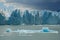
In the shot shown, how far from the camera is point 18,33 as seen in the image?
3639 mm

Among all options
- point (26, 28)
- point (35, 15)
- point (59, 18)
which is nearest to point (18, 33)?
point (26, 28)

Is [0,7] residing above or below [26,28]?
above

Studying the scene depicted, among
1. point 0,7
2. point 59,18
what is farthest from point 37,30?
point 0,7

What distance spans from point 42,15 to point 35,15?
10 centimetres

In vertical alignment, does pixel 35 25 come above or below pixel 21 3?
below

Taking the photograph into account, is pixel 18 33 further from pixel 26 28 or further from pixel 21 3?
pixel 21 3

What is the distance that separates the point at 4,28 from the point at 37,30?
1.58ft

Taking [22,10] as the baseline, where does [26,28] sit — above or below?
below

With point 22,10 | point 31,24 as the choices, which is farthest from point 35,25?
point 22,10

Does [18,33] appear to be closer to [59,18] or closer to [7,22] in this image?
[7,22]

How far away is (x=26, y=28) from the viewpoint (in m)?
3.62

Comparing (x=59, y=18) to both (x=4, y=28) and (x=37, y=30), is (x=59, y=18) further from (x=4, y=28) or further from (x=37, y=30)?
(x=4, y=28)

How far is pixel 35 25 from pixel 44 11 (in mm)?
242

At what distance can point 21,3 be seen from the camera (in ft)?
11.9
